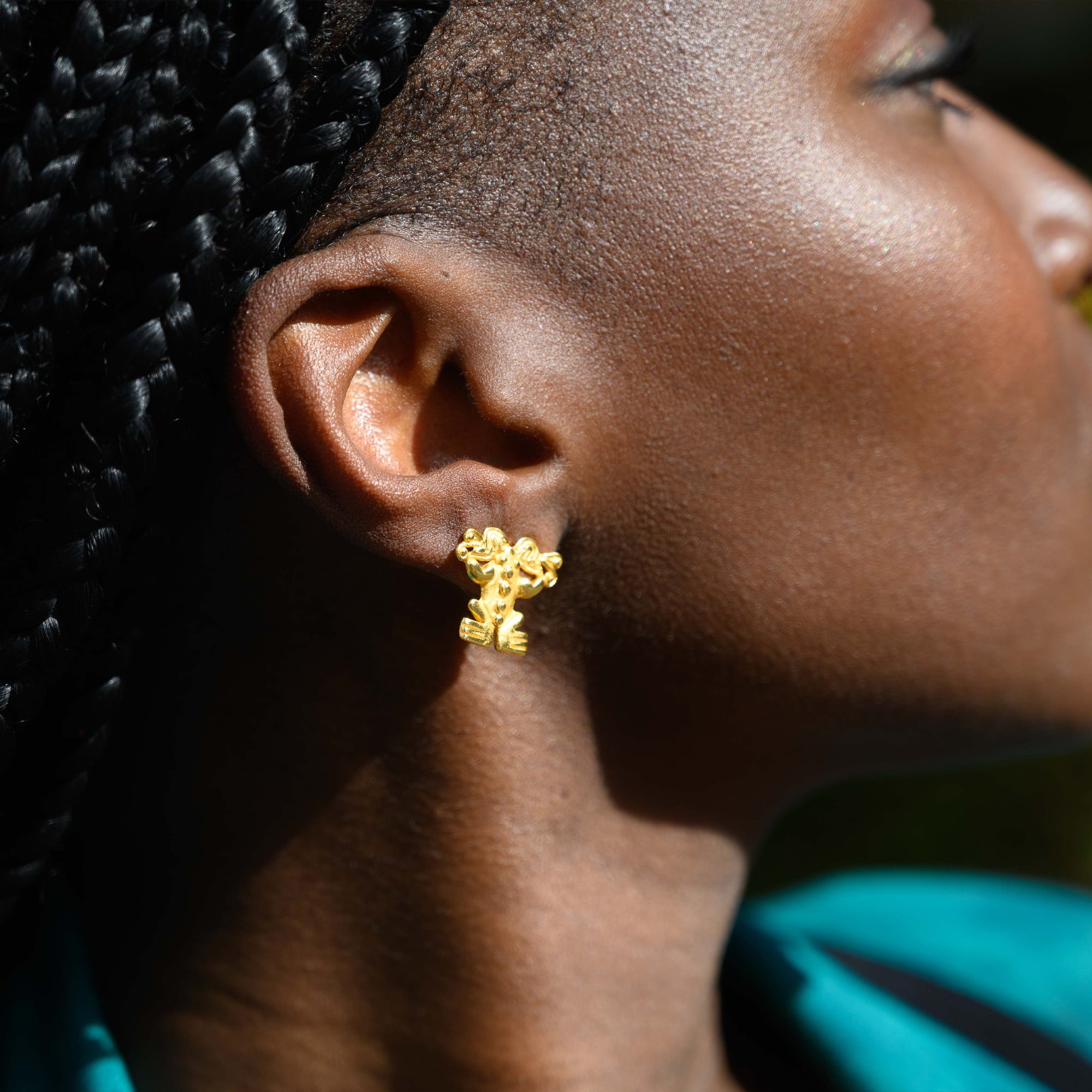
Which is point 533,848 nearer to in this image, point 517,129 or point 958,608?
point 958,608

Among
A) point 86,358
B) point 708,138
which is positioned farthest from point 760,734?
point 86,358

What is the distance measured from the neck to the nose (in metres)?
0.74

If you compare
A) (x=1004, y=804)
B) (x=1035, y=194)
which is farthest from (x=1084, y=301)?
(x=1004, y=804)

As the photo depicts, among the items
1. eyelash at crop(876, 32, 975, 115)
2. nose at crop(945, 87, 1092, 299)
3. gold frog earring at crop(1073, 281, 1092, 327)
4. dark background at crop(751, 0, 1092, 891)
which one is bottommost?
dark background at crop(751, 0, 1092, 891)

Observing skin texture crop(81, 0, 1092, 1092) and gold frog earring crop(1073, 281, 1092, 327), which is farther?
gold frog earring crop(1073, 281, 1092, 327)

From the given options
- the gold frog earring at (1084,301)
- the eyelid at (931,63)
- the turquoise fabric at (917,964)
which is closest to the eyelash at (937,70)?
the eyelid at (931,63)

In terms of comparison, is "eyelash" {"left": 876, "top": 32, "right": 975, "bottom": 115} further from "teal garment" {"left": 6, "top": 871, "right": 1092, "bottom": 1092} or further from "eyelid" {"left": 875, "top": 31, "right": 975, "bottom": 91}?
"teal garment" {"left": 6, "top": 871, "right": 1092, "bottom": 1092}

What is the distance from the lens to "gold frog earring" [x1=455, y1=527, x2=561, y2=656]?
1123 millimetres

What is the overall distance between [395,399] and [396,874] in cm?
54

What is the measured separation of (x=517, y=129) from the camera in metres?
1.16

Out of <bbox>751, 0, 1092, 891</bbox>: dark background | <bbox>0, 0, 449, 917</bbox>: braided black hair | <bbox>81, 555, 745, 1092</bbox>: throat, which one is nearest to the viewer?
<bbox>0, 0, 449, 917</bbox>: braided black hair

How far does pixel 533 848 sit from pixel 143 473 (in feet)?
1.96

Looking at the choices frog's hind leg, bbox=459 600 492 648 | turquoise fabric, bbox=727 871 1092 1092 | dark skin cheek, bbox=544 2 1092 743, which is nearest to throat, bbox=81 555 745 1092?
frog's hind leg, bbox=459 600 492 648

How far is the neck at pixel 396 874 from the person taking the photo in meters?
1.28
